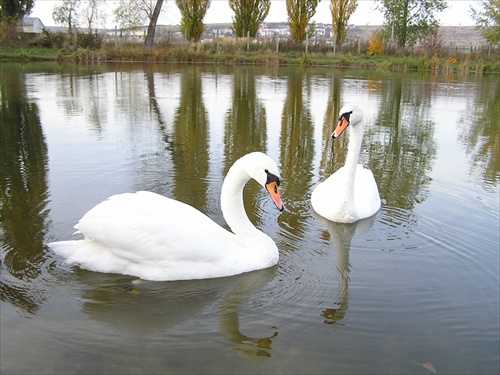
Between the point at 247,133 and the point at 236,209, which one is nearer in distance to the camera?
the point at 236,209

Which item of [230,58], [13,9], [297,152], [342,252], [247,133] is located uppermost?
[13,9]

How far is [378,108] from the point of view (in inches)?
565

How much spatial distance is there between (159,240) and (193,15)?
39.1 meters

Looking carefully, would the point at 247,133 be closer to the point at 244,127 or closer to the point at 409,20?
the point at 244,127

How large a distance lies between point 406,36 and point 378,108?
34.9 m

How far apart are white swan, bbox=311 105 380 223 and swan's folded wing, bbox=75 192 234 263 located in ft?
6.53

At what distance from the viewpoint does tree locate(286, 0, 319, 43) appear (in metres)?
42.6

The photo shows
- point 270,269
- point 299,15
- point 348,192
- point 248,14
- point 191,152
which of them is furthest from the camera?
point 248,14

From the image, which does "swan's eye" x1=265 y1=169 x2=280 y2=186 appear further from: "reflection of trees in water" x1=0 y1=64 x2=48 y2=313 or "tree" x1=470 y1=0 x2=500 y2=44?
"tree" x1=470 y1=0 x2=500 y2=44

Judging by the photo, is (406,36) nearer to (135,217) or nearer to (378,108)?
(378,108)

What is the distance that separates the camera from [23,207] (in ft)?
18.3

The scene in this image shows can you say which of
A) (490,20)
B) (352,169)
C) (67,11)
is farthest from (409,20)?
(352,169)

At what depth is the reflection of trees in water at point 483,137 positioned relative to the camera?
8039mm

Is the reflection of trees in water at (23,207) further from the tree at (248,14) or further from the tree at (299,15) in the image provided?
the tree at (248,14)
